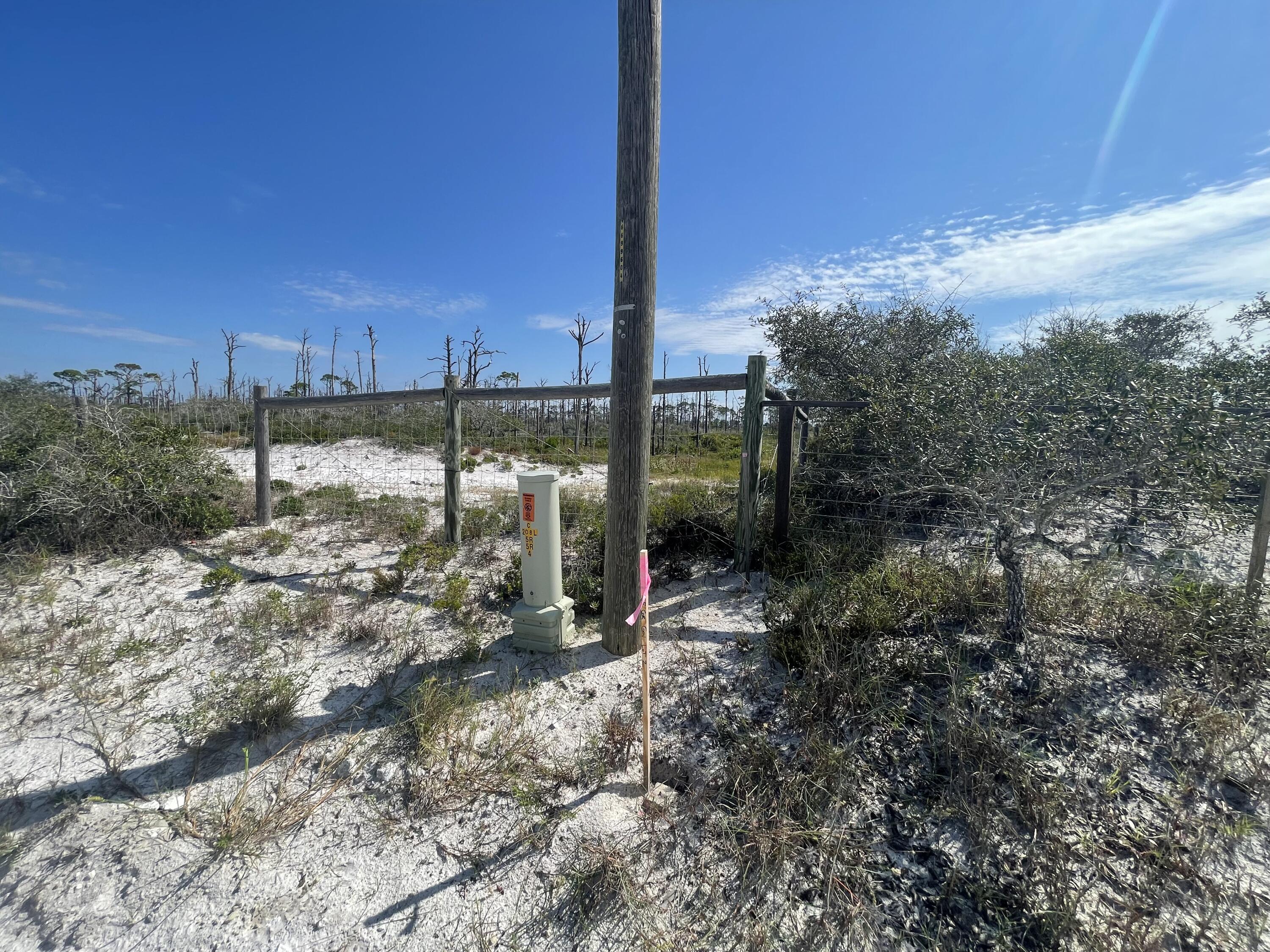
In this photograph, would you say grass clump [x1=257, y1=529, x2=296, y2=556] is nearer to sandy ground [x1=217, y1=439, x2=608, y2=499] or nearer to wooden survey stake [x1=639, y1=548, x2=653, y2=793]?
sandy ground [x1=217, y1=439, x2=608, y2=499]

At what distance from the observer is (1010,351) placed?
788cm

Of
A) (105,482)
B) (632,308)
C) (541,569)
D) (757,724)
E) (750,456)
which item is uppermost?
(632,308)

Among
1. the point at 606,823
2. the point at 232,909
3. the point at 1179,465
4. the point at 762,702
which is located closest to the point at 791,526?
the point at 762,702

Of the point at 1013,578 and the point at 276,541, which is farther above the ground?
the point at 1013,578

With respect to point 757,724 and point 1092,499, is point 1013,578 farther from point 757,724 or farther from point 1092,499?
point 757,724

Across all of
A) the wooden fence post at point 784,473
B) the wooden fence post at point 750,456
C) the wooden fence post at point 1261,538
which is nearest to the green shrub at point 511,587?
the wooden fence post at point 750,456

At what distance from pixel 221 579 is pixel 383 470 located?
4742 millimetres

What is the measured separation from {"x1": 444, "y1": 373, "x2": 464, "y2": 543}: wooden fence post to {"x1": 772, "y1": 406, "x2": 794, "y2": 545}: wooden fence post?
10.5ft

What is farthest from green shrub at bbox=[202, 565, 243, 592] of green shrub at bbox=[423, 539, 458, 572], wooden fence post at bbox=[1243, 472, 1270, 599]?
wooden fence post at bbox=[1243, 472, 1270, 599]

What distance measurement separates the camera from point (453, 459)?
537 centimetres

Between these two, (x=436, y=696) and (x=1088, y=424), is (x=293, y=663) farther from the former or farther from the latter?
(x=1088, y=424)

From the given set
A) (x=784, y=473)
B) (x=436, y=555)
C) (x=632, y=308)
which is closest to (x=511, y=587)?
(x=436, y=555)

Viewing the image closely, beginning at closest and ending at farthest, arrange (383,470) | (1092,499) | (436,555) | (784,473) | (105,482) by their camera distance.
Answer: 1. (1092,499)
2. (784,473)
3. (436,555)
4. (105,482)
5. (383,470)

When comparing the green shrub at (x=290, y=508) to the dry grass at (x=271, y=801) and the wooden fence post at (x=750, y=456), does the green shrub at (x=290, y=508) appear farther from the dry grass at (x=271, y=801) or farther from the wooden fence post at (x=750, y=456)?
the wooden fence post at (x=750, y=456)
